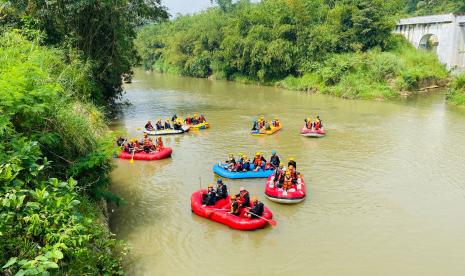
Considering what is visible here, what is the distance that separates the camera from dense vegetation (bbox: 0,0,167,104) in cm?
1928

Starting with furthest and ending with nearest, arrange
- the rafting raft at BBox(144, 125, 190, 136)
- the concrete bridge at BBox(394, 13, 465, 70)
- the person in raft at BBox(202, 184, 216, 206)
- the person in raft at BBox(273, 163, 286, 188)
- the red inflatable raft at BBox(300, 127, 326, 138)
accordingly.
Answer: the concrete bridge at BBox(394, 13, 465, 70), the rafting raft at BBox(144, 125, 190, 136), the red inflatable raft at BBox(300, 127, 326, 138), the person in raft at BBox(273, 163, 286, 188), the person in raft at BBox(202, 184, 216, 206)

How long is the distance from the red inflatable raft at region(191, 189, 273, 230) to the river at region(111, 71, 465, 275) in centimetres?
18

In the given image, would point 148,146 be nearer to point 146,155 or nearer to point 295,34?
point 146,155

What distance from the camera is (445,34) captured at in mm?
40844

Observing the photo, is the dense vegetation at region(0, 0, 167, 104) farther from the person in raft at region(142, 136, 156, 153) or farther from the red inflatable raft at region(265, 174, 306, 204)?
the red inflatable raft at region(265, 174, 306, 204)

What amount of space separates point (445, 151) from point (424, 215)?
25.3 ft

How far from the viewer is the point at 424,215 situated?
11641mm

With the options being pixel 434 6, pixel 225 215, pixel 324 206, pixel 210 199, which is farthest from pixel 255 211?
pixel 434 6

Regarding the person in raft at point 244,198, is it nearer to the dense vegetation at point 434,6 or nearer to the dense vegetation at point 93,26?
the dense vegetation at point 93,26

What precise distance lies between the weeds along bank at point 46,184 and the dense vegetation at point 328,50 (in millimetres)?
25691

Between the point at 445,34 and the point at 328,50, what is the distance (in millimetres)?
11657

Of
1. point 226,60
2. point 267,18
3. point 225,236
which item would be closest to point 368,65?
point 267,18

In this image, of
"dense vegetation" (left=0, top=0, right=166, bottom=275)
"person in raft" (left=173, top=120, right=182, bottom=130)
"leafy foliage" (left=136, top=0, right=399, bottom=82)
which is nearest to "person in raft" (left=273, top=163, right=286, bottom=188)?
"dense vegetation" (left=0, top=0, right=166, bottom=275)

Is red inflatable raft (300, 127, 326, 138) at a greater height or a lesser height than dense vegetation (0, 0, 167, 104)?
lesser
